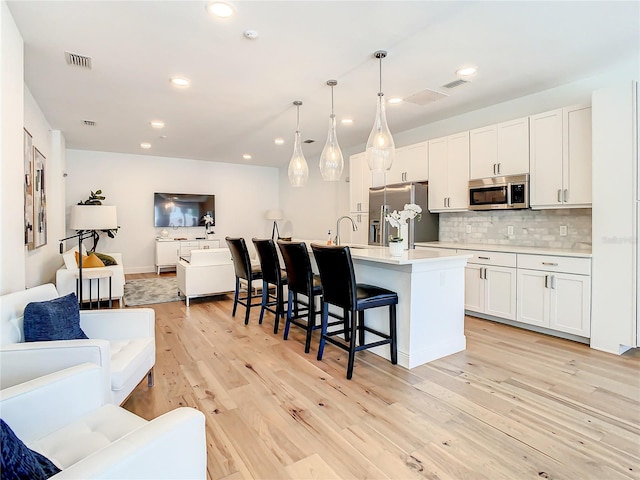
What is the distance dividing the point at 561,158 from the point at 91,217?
5.46 metres

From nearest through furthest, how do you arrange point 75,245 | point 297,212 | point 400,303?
1. point 400,303
2. point 75,245
3. point 297,212

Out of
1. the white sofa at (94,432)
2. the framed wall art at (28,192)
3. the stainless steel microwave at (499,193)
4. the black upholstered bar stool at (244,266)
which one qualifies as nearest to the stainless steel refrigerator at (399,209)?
the stainless steel microwave at (499,193)

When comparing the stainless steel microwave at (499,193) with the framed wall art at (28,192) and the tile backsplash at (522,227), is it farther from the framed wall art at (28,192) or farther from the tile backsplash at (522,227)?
the framed wall art at (28,192)

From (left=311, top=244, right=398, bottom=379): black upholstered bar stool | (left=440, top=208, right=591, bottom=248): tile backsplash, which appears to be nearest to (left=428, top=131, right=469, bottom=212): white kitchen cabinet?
(left=440, top=208, right=591, bottom=248): tile backsplash

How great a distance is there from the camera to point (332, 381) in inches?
104

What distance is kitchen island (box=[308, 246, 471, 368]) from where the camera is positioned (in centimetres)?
286

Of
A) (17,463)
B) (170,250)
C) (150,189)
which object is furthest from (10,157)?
(150,189)

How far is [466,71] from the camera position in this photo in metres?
3.50

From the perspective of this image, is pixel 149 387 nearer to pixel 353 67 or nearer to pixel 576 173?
pixel 353 67

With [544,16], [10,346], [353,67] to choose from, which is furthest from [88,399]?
[544,16]

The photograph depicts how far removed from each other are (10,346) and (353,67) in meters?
3.24

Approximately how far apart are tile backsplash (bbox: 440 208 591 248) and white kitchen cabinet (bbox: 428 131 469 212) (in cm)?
38

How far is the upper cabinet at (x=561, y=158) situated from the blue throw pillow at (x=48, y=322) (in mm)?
4327

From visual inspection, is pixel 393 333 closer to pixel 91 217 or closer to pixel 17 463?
pixel 17 463
